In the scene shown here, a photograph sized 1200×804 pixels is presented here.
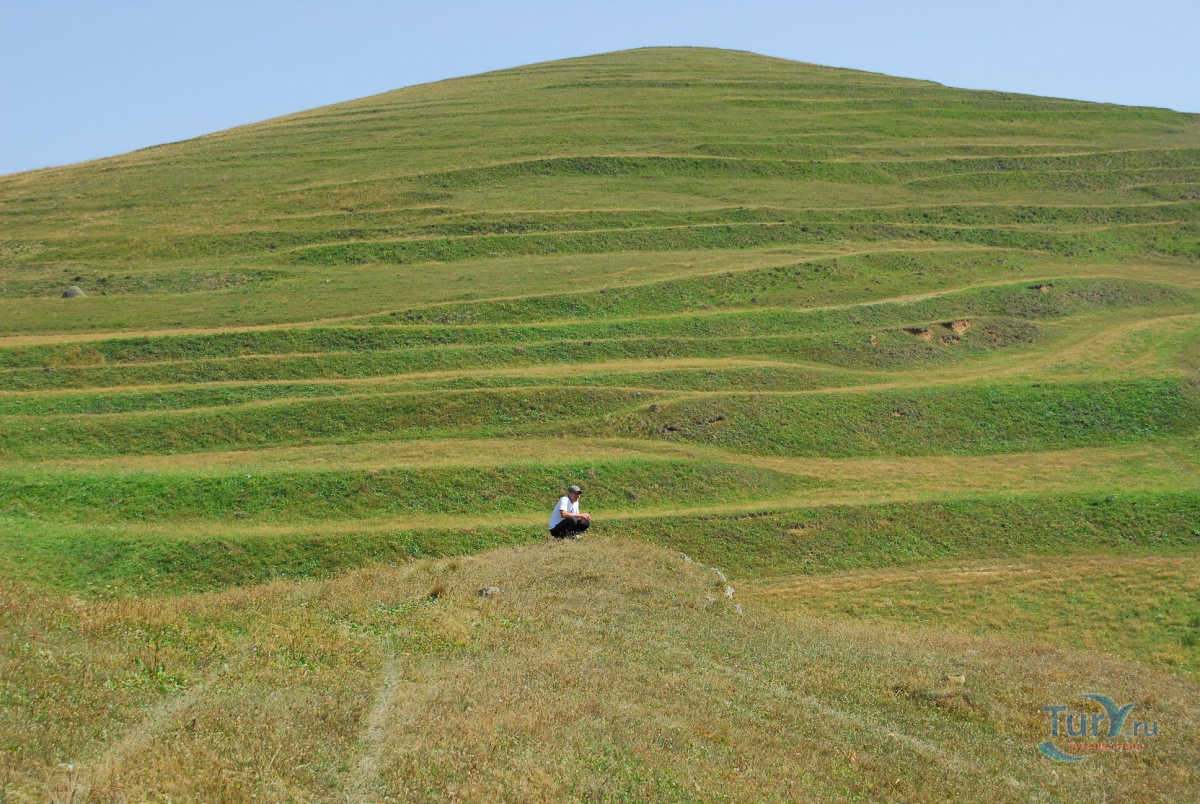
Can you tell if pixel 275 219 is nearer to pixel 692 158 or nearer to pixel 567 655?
pixel 692 158

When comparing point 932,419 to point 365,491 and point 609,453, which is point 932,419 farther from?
point 365,491

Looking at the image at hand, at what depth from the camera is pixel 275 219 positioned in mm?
77250

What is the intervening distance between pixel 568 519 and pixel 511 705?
12.9 m

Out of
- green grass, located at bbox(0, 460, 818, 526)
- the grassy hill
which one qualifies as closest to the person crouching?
the grassy hill

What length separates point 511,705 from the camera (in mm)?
13797

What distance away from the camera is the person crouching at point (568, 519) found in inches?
1045

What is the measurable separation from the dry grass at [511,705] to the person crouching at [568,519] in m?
4.78

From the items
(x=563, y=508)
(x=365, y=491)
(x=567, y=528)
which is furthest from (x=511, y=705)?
(x=365, y=491)

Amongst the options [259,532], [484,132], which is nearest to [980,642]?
[259,532]

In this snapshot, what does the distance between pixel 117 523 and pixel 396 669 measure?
24.3 meters

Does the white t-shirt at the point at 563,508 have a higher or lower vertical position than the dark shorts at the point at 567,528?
higher

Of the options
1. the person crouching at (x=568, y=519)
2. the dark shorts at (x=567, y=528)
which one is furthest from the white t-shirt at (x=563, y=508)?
the dark shorts at (x=567, y=528)

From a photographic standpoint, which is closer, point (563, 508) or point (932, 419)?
point (563, 508)

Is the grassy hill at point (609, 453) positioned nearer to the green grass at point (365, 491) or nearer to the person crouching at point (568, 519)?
the green grass at point (365, 491)
